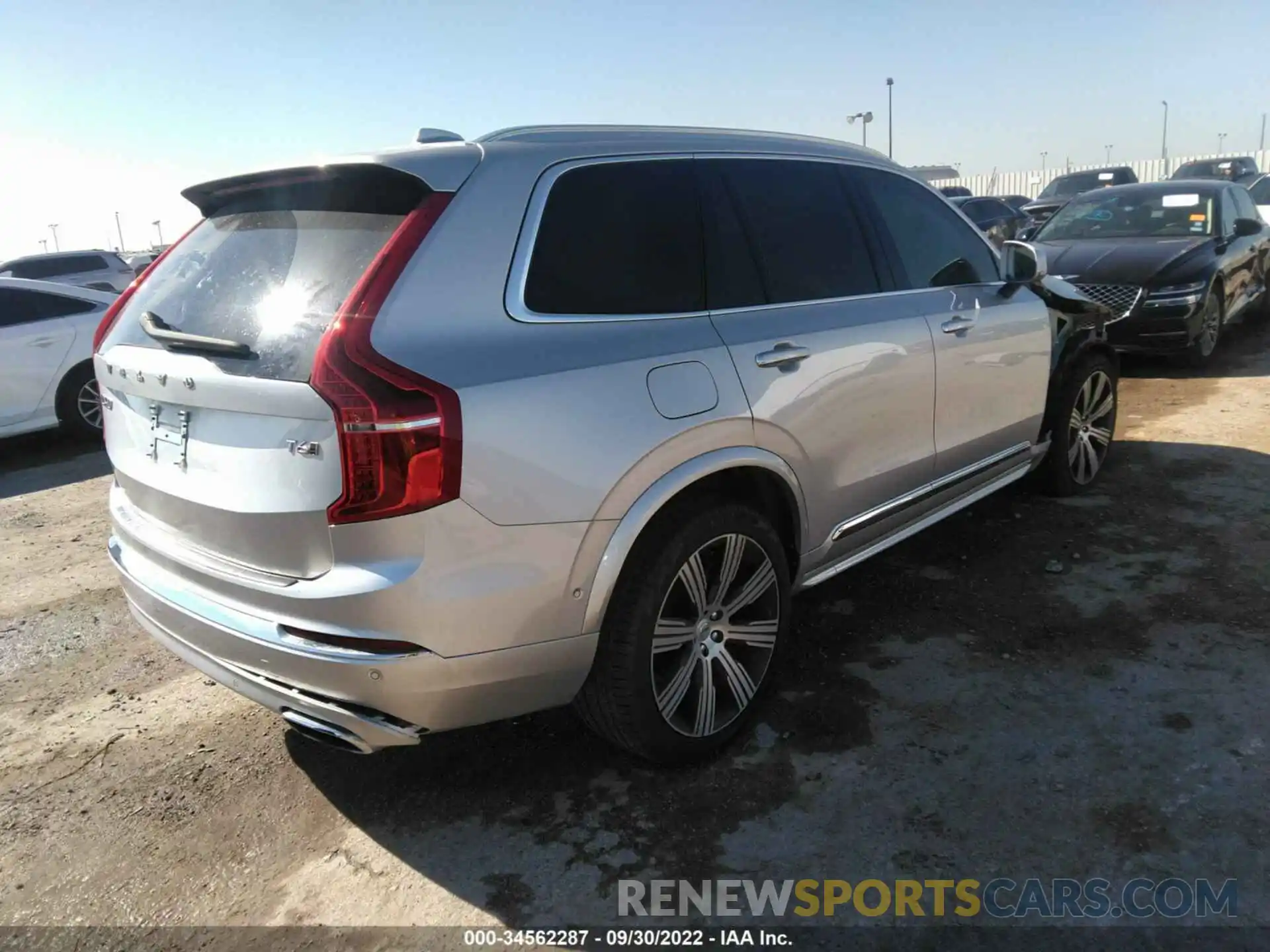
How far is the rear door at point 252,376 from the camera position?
223cm

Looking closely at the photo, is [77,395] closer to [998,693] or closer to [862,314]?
[862,314]

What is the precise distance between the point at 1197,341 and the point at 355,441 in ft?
27.0

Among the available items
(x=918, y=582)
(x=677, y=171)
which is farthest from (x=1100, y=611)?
(x=677, y=171)

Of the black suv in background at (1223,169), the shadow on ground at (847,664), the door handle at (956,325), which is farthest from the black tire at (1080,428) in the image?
the black suv in background at (1223,169)

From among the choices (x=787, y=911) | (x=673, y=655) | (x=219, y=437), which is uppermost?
(x=219, y=437)

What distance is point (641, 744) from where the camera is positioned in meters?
2.74

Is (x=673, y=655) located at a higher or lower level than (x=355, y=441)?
lower

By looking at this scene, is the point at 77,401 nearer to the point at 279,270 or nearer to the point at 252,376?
the point at 279,270

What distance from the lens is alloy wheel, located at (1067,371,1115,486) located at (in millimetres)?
5035

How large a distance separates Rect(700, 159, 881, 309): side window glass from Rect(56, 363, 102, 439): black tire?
6972mm

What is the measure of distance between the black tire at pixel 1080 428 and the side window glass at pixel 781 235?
1.86m

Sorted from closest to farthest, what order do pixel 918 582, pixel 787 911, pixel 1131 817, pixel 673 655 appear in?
pixel 787 911 → pixel 1131 817 → pixel 673 655 → pixel 918 582

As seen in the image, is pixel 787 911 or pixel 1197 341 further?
pixel 1197 341

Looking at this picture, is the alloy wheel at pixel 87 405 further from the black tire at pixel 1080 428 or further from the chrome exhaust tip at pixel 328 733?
the black tire at pixel 1080 428
